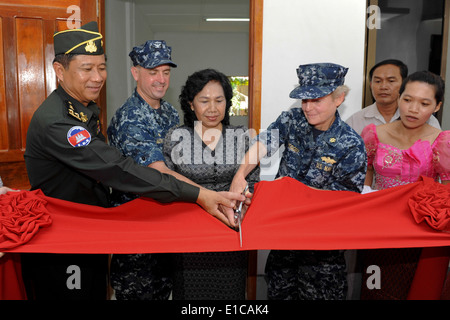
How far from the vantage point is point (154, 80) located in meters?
2.33

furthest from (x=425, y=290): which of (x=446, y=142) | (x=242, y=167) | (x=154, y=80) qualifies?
(x=154, y=80)

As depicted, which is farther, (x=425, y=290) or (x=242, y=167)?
(x=242, y=167)

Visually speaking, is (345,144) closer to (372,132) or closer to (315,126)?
(315,126)

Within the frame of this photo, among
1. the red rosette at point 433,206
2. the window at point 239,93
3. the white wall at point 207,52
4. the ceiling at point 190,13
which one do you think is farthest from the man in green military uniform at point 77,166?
the window at point 239,93

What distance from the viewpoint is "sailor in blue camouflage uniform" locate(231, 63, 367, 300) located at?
6.57ft

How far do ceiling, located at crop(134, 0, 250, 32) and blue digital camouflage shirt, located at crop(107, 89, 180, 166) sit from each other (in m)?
4.44

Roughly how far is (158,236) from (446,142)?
1.67m

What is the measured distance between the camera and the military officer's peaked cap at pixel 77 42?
1.80 metres

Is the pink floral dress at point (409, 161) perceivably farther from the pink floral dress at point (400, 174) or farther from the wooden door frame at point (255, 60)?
the wooden door frame at point (255, 60)

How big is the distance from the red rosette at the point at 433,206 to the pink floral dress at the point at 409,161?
13.6 inches

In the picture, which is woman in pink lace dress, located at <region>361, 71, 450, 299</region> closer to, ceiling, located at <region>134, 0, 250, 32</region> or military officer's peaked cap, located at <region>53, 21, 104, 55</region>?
military officer's peaked cap, located at <region>53, 21, 104, 55</region>

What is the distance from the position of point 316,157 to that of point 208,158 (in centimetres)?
61

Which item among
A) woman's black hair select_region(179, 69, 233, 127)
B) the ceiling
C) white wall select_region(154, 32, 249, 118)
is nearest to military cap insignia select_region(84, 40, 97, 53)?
woman's black hair select_region(179, 69, 233, 127)
